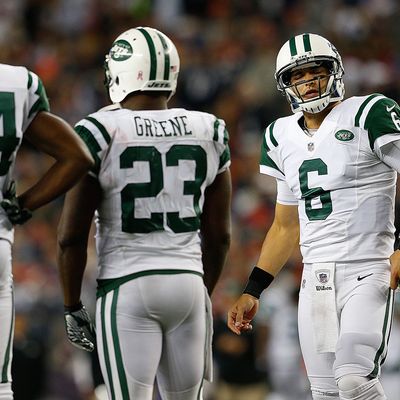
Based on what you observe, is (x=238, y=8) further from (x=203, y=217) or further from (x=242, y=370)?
(x=203, y=217)

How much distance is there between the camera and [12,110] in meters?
4.30

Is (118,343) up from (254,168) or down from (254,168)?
up

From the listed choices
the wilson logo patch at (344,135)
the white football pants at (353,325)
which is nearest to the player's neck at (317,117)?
the wilson logo patch at (344,135)

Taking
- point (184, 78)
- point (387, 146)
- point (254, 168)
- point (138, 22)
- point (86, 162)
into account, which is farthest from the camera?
point (138, 22)

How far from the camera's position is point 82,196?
4.59 meters

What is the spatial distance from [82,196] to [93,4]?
9665mm

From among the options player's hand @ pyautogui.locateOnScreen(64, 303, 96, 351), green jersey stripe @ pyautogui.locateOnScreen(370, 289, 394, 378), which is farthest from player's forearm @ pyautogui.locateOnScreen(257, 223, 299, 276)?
player's hand @ pyautogui.locateOnScreen(64, 303, 96, 351)

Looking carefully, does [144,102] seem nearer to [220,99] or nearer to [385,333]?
[385,333]

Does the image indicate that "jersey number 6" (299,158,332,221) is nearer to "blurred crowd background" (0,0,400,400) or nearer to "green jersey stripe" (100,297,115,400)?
"green jersey stripe" (100,297,115,400)

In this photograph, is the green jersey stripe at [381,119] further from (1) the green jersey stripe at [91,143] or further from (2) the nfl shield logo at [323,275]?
(1) the green jersey stripe at [91,143]

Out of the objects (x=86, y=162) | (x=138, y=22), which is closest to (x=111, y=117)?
(x=86, y=162)

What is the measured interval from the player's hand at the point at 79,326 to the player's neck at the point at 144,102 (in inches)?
33.0

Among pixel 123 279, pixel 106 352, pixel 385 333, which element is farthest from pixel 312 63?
pixel 106 352

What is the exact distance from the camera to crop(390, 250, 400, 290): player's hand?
4781 millimetres
